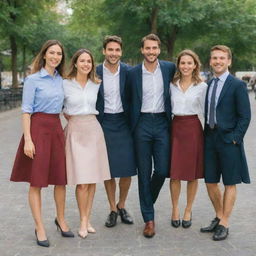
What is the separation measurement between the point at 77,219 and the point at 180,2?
19712mm

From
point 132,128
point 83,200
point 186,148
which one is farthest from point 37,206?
point 186,148

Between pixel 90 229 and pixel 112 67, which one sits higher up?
pixel 112 67

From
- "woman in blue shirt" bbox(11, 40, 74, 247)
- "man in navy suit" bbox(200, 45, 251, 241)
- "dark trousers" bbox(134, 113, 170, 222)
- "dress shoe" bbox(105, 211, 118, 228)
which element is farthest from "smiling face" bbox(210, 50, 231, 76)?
"dress shoe" bbox(105, 211, 118, 228)

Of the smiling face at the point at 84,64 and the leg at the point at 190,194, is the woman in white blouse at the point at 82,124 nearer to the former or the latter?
the smiling face at the point at 84,64

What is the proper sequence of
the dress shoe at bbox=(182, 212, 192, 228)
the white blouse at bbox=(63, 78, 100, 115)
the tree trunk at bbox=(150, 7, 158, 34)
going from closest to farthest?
the white blouse at bbox=(63, 78, 100, 115) < the dress shoe at bbox=(182, 212, 192, 228) < the tree trunk at bbox=(150, 7, 158, 34)

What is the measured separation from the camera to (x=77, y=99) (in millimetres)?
4754

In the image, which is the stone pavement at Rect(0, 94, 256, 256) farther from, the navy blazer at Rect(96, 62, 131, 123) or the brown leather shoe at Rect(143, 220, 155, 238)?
the navy blazer at Rect(96, 62, 131, 123)

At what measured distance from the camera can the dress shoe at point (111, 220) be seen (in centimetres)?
528

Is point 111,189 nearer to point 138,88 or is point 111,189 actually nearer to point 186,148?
point 186,148

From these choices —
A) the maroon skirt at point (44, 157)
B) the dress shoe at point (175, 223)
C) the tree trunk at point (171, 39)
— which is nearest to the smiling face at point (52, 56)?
the maroon skirt at point (44, 157)

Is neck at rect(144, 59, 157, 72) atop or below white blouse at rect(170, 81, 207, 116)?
atop

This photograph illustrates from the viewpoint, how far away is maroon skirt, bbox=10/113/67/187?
179 inches

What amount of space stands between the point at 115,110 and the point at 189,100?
0.80 m

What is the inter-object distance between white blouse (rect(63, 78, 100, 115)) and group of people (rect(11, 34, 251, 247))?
10 mm
